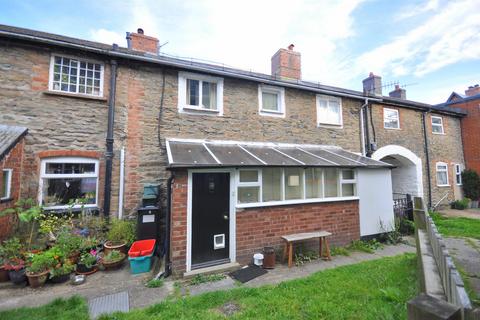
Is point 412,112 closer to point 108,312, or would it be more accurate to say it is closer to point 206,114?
point 206,114

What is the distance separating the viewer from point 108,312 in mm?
3775

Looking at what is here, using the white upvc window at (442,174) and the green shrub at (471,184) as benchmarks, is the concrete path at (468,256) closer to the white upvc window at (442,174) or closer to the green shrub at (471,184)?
the white upvc window at (442,174)

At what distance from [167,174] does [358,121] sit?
931cm

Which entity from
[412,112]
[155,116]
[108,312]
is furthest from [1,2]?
[412,112]

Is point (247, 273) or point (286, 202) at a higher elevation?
point (286, 202)

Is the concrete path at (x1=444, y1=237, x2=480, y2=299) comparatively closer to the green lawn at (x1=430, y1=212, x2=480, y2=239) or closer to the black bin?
the green lawn at (x1=430, y1=212, x2=480, y2=239)

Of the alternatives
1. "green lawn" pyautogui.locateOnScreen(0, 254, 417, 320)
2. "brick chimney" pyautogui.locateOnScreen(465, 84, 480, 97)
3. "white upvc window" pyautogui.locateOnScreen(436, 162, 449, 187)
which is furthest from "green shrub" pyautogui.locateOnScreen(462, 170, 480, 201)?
"green lawn" pyautogui.locateOnScreen(0, 254, 417, 320)

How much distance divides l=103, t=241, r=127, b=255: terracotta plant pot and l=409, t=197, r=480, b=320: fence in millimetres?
6181

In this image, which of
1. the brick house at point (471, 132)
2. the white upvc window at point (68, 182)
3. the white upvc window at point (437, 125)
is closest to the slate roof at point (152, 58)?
the white upvc window at point (437, 125)

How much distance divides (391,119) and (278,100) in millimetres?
7364

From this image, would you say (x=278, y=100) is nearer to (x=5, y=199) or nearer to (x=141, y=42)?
(x=141, y=42)

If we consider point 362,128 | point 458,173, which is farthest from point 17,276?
point 458,173

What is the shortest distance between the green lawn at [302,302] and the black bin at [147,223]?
2.16 m

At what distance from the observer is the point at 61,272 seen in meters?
4.81
